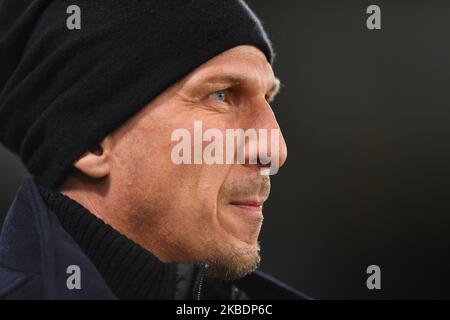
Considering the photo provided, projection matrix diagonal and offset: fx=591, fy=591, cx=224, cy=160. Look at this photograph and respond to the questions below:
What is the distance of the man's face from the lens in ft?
3.73

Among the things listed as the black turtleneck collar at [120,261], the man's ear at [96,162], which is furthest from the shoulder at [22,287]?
the man's ear at [96,162]

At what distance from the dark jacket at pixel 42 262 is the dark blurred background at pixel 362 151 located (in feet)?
3.90

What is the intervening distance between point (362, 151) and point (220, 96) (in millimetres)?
1165

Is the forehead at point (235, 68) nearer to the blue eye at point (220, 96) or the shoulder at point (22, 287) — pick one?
the blue eye at point (220, 96)

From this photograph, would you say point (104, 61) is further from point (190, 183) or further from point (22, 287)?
point (22, 287)

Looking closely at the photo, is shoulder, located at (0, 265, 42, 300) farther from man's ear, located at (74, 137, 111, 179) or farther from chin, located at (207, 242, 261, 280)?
chin, located at (207, 242, 261, 280)

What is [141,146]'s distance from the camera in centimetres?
114

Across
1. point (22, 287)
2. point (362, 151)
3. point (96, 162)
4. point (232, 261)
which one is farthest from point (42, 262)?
point (362, 151)

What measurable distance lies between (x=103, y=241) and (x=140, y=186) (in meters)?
0.12

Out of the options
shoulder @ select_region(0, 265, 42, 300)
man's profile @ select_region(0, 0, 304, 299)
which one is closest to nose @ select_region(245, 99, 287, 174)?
man's profile @ select_region(0, 0, 304, 299)

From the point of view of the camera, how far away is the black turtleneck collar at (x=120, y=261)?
1094 millimetres

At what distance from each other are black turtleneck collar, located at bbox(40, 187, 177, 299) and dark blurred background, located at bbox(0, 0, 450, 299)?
1222mm

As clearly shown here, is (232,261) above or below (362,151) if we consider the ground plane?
below
